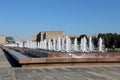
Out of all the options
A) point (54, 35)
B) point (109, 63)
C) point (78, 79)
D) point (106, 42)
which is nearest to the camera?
point (78, 79)

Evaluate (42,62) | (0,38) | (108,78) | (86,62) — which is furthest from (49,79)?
(0,38)

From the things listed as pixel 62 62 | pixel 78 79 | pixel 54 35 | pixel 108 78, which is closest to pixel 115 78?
pixel 108 78

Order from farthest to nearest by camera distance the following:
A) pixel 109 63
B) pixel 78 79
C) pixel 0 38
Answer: pixel 0 38 < pixel 109 63 < pixel 78 79

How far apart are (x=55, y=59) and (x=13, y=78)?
3260mm

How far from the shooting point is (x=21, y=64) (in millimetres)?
9805

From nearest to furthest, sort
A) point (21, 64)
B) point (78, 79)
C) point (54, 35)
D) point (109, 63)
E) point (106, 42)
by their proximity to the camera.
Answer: point (78, 79) < point (21, 64) < point (109, 63) < point (106, 42) < point (54, 35)

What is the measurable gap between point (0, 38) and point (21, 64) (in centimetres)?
15689

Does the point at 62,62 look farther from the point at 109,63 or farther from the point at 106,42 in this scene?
the point at 106,42

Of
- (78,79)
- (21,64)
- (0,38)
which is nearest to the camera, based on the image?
(78,79)

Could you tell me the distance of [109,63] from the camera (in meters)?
10.7

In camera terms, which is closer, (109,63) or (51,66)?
(51,66)

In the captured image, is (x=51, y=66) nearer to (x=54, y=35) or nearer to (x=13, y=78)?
(x=13, y=78)

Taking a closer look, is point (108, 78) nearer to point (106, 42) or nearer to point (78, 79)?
point (78, 79)

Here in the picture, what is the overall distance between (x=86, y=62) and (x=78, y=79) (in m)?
3.65
